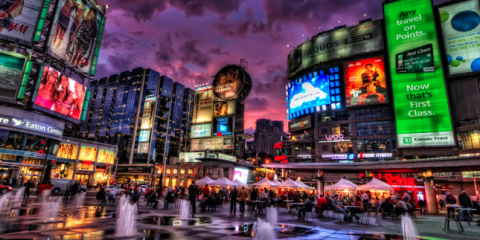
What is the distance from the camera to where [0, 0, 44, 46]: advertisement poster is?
3102 cm

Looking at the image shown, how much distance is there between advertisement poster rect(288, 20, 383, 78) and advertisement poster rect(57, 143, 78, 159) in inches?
2392

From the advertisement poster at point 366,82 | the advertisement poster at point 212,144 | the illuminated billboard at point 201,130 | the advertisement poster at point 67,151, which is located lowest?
the advertisement poster at point 67,151

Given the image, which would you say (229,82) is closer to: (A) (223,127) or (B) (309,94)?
(A) (223,127)

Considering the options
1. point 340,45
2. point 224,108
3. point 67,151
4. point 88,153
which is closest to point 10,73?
point 67,151

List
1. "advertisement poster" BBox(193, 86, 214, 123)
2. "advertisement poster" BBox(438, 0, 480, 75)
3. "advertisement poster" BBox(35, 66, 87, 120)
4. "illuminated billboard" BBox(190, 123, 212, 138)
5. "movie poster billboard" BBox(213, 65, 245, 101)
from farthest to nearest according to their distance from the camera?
1. "advertisement poster" BBox(193, 86, 214, 123)
2. "illuminated billboard" BBox(190, 123, 212, 138)
3. "movie poster billboard" BBox(213, 65, 245, 101)
4. "advertisement poster" BBox(438, 0, 480, 75)
5. "advertisement poster" BBox(35, 66, 87, 120)

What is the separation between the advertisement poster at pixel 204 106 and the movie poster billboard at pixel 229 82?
298 cm

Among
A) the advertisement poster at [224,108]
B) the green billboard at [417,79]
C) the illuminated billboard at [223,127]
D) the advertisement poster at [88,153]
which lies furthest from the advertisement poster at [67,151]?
the green billboard at [417,79]

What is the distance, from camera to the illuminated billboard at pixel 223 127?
52.6 m

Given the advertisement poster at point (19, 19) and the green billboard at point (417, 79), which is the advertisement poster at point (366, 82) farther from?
the advertisement poster at point (19, 19)

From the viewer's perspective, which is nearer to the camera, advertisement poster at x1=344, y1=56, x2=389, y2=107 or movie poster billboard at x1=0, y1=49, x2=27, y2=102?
movie poster billboard at x1=0, y1=49, x2=27, y2=102

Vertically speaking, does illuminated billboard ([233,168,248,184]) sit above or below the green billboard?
below

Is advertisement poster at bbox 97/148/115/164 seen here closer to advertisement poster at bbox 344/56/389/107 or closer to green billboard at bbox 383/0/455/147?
advertisement poster at bbox 344/56/389/107

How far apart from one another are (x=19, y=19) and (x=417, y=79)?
212 feet

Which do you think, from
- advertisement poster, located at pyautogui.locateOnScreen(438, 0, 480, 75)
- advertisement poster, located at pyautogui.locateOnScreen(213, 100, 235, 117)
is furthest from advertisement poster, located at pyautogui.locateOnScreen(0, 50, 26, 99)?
advertisement poster, located at pyautogui.locateOnScreen(438, 0, 480, 75)
